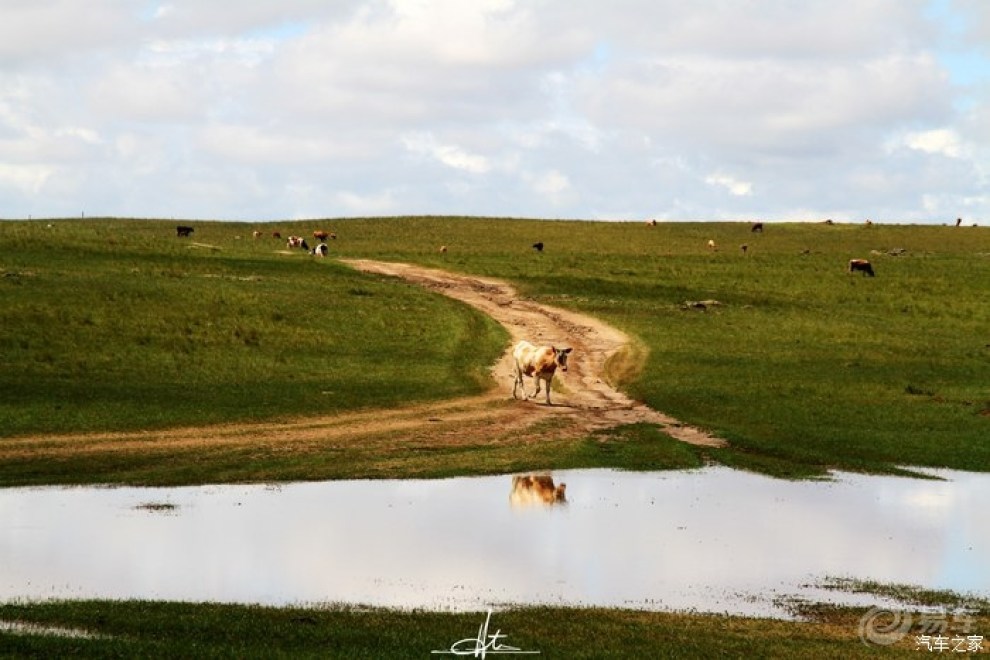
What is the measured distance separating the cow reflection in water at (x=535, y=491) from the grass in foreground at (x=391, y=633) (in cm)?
1038

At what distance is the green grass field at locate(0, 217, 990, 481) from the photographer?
42.4 metres

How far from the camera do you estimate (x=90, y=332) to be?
5181 centimetres

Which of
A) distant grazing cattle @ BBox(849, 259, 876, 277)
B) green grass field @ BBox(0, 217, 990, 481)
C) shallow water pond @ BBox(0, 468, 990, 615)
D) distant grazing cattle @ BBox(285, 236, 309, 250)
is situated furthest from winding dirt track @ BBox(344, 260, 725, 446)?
distant grazing cattle @ BBox(849, 259, 876, 277)

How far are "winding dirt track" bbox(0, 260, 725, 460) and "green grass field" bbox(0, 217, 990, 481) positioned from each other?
1.13 m

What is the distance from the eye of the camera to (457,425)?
136ft

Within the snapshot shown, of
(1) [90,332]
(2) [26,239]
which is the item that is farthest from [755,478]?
(2) [26,239]

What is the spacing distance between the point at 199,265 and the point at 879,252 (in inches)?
2263

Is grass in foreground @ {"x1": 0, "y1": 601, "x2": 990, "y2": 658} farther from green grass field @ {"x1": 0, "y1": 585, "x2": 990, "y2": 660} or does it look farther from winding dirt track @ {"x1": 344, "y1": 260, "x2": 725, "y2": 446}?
winding dirt track @ {"x1": 344, "y1": 260, "x2": 725, "y2": 446}

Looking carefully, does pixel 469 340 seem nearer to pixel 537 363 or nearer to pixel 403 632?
pixel 537 363

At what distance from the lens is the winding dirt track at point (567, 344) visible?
1730 inches

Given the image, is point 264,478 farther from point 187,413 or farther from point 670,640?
point 670,640

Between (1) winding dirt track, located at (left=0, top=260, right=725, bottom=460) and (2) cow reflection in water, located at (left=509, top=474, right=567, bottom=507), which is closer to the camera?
(2) cow reflection in water, located at (left=509, top=474, right=567, bottom=507)

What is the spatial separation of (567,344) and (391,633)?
1625 inches
